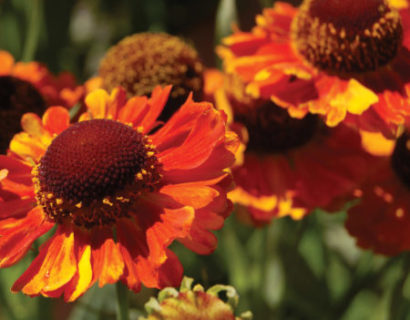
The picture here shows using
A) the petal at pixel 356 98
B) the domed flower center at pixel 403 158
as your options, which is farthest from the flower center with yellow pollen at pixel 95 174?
the domed flower center at pixel 403 158

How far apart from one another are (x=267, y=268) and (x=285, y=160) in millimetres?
169

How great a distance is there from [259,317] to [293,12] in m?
0.45

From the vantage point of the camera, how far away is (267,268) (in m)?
0.96

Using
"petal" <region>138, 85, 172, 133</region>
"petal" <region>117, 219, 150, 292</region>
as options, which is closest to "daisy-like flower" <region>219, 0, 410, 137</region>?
"petal" <region>138, 85, 172, 133</region>

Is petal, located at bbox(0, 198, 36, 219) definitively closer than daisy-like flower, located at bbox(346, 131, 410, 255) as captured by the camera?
Yes

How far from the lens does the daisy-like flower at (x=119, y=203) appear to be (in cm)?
56

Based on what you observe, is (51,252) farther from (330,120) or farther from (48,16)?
(48,16)

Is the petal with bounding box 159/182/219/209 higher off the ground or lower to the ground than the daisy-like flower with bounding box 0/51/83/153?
higher

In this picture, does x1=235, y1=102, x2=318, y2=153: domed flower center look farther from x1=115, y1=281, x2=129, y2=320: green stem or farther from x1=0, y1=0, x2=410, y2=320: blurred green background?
x1=115, y1=281, x2=129, y2=320: green stem

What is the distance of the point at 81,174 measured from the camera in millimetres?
586

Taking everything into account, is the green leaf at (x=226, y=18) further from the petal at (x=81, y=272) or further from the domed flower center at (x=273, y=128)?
the petal at (x=81, y=272)

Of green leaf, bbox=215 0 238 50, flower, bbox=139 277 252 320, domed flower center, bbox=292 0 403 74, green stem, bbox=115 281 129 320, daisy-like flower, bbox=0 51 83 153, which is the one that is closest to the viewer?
flower, bbox=139 277 252 320

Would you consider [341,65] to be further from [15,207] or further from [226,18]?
[15,207]

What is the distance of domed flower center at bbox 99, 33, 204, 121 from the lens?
0.81 meters
